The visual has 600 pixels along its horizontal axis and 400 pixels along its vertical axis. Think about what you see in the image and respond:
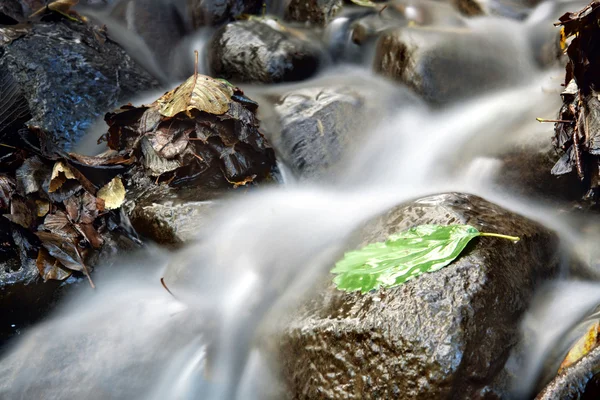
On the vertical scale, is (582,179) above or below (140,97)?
below

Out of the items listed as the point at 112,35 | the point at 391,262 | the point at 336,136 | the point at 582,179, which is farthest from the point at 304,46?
the point at 391,262

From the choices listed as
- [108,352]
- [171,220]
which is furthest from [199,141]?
[108,352]

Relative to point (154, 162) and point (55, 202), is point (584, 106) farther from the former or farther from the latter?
point (55, 202)

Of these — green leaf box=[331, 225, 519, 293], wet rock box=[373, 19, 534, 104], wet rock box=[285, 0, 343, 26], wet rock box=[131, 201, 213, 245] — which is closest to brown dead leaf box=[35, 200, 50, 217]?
wet rock box=[131, 201, 213, 245]

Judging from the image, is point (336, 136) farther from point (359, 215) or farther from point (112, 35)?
point (112, 35)

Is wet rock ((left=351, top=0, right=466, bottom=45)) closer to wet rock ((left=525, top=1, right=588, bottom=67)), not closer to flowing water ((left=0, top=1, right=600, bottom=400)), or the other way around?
wet rock ((left=525, top=1, right=588, bottom=67))

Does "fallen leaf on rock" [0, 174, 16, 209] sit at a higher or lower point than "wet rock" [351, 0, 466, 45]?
lower

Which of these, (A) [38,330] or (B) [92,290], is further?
(B) [92,290]
